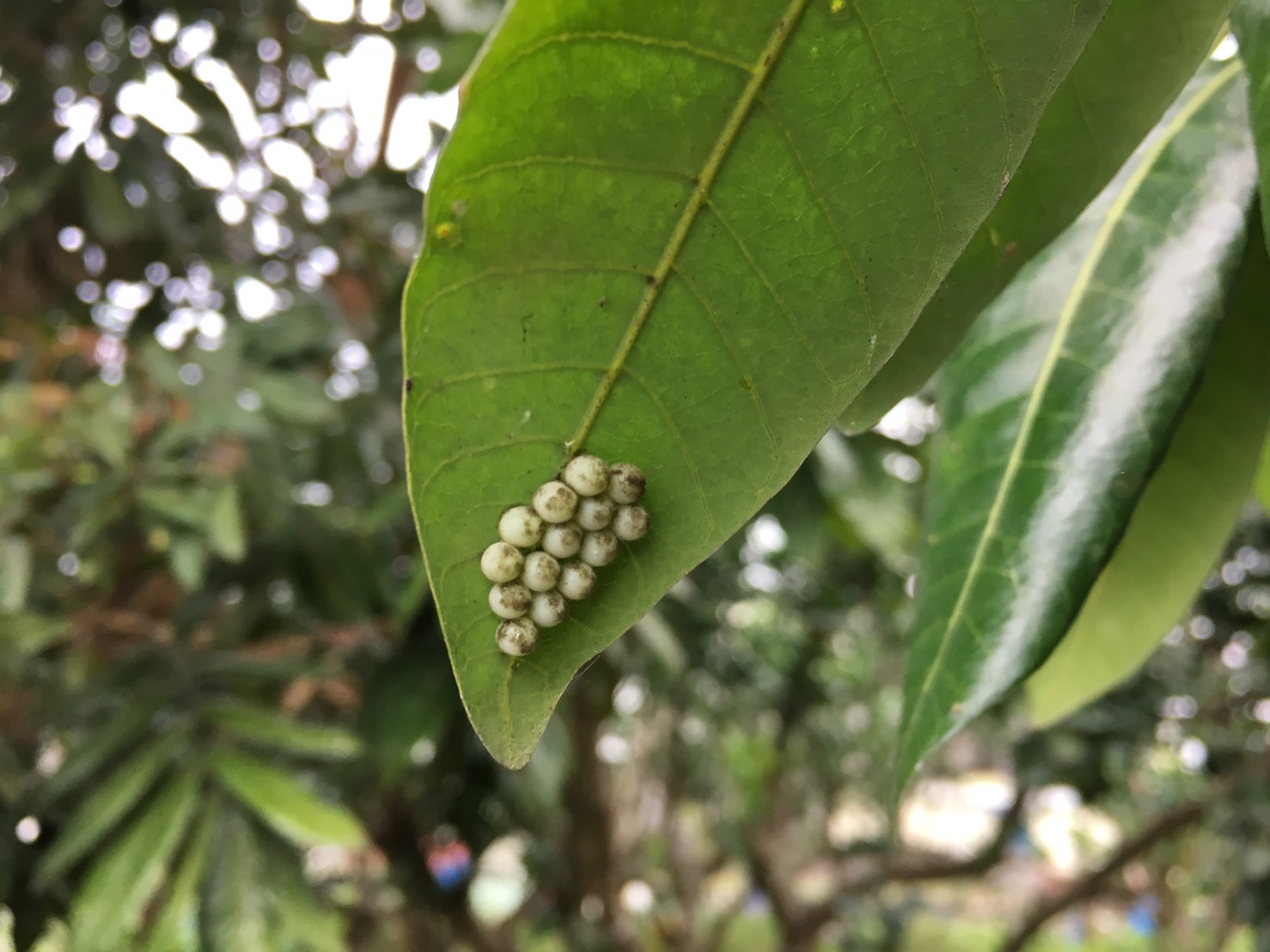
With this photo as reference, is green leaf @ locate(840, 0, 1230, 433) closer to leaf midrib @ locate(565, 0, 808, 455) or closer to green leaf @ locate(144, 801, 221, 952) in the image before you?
leaf midrib @ locate(565, 0, 808, 455)

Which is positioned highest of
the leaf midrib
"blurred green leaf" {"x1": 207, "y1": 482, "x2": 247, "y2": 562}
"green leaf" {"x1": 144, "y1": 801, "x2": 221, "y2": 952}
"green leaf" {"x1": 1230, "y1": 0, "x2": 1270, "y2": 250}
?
"green leaf" {"x1": 1230, "y1": 0, "x2": 1270, "y2": 250}

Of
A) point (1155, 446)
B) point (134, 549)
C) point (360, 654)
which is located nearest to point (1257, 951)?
point (360, 654)

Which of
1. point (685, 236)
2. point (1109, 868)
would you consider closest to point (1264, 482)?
point (685, 236)

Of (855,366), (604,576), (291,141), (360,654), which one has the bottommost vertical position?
(360,654)

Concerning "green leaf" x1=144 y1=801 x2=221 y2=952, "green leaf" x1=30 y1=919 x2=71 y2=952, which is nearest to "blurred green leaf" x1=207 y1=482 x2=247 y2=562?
"green leaf" x1=144 y1=801 x2=221 y2=952

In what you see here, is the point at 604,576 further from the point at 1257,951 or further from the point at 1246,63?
the point at 1257,951

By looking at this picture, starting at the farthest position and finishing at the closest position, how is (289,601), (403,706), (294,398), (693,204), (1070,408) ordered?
(289,601)
(294,398)
(403,706)
(1070,408)
(693,204)

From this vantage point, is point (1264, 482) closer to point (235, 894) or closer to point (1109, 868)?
point (235, 894)
